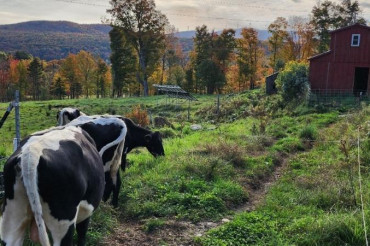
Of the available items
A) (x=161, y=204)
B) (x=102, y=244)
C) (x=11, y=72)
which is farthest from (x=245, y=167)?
(x=11, y=72)

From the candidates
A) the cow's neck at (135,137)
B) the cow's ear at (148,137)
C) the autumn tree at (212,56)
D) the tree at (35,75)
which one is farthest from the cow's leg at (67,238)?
the tree at (35,75)

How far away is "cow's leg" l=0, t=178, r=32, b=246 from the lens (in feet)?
11.3

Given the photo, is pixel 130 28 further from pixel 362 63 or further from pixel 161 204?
pixel 161 204

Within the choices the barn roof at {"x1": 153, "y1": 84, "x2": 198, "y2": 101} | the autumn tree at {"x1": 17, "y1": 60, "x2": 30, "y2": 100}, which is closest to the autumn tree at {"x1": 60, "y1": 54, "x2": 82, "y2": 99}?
the autumn tree at {"x1": 17, "y1": 60, "x2": 30, "y2": 100}

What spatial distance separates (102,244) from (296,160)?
6.78m

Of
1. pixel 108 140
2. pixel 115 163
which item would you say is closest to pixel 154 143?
pixel 115 163

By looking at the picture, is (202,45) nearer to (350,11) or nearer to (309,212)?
(350,11)

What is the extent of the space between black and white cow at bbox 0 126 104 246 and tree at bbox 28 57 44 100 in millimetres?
61153

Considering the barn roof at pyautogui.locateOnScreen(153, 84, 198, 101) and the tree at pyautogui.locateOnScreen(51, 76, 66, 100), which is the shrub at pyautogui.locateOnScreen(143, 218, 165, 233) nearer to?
the barn roof at pyautogui.locateOnScreen(153, 84, 198, 101)

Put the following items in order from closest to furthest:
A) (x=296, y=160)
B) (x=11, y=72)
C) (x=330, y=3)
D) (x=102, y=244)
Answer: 1. (x=102, y=244)
2. (x=296, y=160)
3. (x=330, y=3)
4. (x=11, y=72)

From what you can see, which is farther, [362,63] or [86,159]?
[362,63]

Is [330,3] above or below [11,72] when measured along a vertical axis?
above

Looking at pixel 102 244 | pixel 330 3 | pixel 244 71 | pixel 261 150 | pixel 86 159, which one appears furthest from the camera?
pixel 244 71

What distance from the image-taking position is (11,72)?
64938mm
